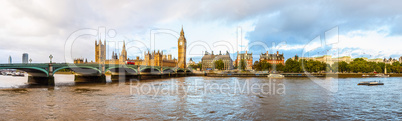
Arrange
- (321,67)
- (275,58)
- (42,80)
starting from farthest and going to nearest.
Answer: (275,58) < (321,67) < (42,80)

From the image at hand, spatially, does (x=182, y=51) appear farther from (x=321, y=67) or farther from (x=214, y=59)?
(x=321, y=67)

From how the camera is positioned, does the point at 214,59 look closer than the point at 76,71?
No

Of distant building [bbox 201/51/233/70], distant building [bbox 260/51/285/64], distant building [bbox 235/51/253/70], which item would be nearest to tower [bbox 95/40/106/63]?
distant building [bbox 201/51/233/70]

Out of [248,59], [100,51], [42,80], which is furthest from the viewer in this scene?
[248,59]

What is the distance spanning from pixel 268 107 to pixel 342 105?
7050 mm

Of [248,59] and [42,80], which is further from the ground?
[248,59]

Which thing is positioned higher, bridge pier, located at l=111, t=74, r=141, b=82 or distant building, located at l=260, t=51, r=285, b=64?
distant building, located at l=260, t=51, r=285, b=64

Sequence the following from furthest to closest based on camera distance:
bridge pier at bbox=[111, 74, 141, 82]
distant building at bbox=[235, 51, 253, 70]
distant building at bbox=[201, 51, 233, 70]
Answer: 1. distant building at bbox=[235, 51, 253, 70]
2. distant building at bbox=[201, 51, 233, 70]
3. bridge pier at bbox=[111, 74, 141, 82]

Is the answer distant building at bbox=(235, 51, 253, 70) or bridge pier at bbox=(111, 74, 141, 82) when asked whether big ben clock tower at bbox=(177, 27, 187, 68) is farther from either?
bridge pier at bbox=(111, 74, 141, 82)

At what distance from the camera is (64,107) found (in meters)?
19.1

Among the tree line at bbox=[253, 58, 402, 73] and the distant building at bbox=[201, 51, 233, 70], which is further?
the distant building at bbox=[201, 51, 233, 70]

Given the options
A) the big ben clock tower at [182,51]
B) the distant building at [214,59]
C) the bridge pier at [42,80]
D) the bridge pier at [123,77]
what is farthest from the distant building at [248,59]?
the bridge pier at [42,80]

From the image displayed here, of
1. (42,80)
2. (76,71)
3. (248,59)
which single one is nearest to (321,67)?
(248,59)

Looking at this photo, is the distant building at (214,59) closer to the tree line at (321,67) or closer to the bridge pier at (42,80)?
the tree line at (321,67)
